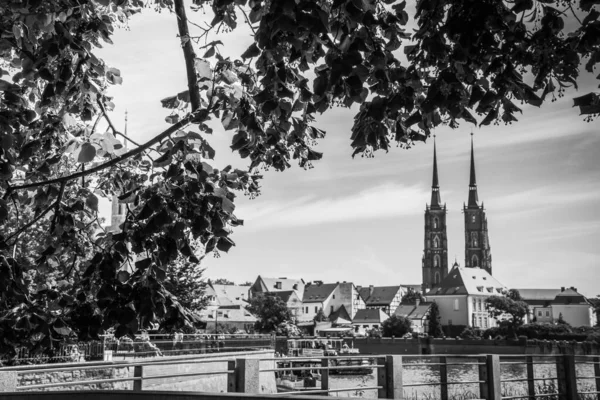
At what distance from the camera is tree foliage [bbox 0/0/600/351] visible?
14.0 ft

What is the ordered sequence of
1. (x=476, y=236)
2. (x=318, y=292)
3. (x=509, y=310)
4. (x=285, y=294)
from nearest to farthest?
1. (x=509, y=310)
2. (x=285, y=294)
3. (x=318, y=292)
4. (x=476, y=236)

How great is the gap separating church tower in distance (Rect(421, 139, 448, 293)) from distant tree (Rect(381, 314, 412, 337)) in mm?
67648

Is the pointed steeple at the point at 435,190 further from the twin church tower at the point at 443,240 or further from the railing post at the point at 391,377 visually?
the railing post at the point at 391,377

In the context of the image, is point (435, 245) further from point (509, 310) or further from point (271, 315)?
point (271, 315)

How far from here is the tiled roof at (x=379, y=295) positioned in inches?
5645

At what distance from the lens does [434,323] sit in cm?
11775

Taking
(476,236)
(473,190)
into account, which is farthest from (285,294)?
(473,190)

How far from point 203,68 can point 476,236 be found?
18019cm

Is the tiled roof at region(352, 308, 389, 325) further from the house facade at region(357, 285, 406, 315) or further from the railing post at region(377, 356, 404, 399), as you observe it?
the railing post at region(377, 356, 404, 399)

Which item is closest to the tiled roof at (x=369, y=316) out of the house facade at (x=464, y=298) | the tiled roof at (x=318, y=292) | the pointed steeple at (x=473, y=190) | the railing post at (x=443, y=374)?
the tiled roof at (x=318, y=292)

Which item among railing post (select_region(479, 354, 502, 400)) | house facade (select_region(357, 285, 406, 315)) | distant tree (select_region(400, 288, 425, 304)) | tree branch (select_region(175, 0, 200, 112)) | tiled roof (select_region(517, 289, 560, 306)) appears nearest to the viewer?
tree branch (select_region(175, 0, 200, 112))

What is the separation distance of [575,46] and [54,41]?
4134 millimetres

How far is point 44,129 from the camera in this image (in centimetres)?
684

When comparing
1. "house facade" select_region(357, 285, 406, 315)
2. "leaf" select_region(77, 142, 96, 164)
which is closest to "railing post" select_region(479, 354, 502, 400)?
"leaf" select_region(77, 142, 96, 164)
